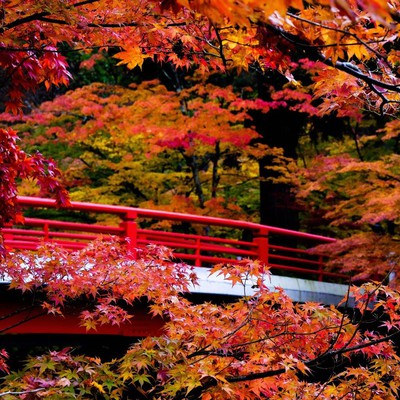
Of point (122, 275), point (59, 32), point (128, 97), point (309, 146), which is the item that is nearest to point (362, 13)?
point (59, 32)

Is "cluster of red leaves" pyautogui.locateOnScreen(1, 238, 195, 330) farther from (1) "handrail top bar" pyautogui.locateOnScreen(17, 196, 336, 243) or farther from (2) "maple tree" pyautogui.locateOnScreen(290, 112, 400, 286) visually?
(2) "maple tree" pyautogui.locateOnScreen(290, 112, 400, 286)

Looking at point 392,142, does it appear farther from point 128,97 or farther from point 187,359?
point 187,359

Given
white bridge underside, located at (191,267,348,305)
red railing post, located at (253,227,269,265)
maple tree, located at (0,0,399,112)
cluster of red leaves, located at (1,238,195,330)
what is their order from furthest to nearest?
red railing post, located at (253,227,269,265), white bridge underside, located at (191,267,348,305), cluster of red leaves, located at (1,238,195,330), maple tree, located at (0,0,399,112)

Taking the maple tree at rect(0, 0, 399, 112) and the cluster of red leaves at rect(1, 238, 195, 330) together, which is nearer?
the maple tree at rect(0, 0, 399, 112)

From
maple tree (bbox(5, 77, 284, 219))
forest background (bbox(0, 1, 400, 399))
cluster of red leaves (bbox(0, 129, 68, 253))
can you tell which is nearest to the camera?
forest background (bbox(0, 1, 400, 399))

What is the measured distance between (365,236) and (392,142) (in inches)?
198

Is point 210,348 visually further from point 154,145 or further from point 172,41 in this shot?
point 154,145

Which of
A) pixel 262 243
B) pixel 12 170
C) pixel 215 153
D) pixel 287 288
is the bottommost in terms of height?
pixel 287 288

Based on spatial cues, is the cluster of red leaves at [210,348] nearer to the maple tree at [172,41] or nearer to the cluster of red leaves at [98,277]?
the cluster of red leaves at [98,277]

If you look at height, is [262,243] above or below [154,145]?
below

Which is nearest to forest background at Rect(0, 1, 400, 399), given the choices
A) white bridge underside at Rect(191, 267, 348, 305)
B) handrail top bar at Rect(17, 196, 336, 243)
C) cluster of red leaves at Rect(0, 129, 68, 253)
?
cluster of red leaves at Rect(0, 129, 68, 253)

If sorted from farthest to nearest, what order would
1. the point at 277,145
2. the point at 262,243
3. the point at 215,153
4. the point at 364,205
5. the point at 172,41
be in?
the point at 277,145 → the point at 215,153 → the point at 262,243 → the point at 364,205 → the point at 172,41

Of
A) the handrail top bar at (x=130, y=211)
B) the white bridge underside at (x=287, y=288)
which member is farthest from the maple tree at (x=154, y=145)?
the white bridge underside at (x=287, y=288)

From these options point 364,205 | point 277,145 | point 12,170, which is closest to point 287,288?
point 364,205
